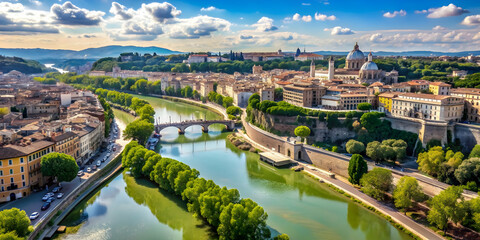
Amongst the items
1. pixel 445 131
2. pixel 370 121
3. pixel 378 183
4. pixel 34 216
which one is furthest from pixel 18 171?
pixel 445 131

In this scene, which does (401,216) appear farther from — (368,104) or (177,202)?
(368,104)

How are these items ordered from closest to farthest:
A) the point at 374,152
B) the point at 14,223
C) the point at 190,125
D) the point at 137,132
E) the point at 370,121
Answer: the point at 14,223, the point at 374,152, the point at 370,121, the point at 137,132, the point at 190,125

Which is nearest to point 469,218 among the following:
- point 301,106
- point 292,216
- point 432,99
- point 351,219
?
point 351,219

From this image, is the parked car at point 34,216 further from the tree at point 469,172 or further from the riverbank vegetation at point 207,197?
the tree at point 469,172

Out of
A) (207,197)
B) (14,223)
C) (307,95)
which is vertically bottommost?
(14,223)

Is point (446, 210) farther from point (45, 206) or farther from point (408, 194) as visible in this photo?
point (45, 206)
